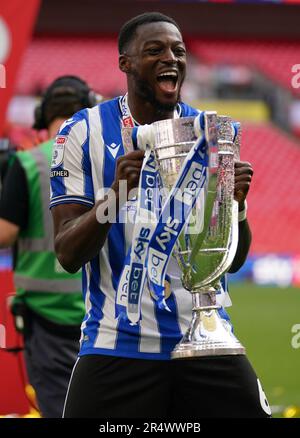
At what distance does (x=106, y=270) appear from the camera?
297 centimetres

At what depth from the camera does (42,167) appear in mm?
4422

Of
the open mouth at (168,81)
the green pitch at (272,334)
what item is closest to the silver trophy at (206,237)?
the open mouth at (168,81)

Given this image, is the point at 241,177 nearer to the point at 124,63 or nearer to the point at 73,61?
the point at 124,63

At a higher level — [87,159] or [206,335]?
[87,159]

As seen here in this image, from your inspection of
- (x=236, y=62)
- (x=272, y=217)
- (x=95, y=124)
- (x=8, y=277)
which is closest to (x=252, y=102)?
(x=236, y=62)

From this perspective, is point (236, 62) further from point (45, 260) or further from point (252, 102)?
point (45, 260)

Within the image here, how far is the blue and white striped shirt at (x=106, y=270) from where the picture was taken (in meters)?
2.91

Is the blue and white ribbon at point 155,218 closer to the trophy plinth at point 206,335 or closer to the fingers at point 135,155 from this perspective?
the fingers at point 135,155

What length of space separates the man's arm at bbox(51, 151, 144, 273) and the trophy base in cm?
33

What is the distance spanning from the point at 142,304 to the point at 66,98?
194 cm

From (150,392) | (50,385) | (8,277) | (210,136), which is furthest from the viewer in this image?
(8,277)

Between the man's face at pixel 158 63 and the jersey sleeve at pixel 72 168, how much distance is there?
0.72 feet

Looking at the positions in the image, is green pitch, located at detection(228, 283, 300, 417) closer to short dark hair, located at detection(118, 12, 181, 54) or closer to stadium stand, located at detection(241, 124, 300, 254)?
short dark hair, located at detection(118, 12, 181, 54)

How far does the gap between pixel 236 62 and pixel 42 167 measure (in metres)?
21.3
